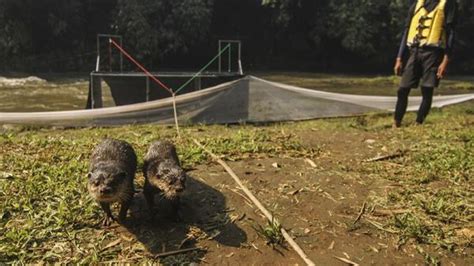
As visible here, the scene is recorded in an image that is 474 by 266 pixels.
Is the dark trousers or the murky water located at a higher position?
the dark trousers

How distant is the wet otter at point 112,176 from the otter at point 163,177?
5.0 inches

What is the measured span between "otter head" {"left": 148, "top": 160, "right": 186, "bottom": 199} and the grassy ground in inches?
10.9

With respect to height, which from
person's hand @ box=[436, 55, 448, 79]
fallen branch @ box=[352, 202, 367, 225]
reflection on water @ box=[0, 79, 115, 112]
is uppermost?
person's hand @ box=[436, 55, 448, 79]

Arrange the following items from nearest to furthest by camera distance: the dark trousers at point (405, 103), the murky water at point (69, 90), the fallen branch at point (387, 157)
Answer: the fallen branch at point (387, 157) → the dark trousers at point (405, 103) → the murky water at point (69, 90)

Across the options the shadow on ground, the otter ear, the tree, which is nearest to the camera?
the otter ear

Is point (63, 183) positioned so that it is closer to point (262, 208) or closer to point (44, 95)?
point (262, 208)

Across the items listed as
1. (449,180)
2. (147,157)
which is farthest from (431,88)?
(147,157)

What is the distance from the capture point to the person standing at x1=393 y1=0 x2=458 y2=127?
5.90 m

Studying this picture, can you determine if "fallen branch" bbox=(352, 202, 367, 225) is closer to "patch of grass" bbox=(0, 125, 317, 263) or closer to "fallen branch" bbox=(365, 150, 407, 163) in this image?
"fallen branch" bbox=(365, 150, 407, 163)

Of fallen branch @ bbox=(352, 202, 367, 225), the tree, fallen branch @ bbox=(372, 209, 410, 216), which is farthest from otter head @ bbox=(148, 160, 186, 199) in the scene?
the tree

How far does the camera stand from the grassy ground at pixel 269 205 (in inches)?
118

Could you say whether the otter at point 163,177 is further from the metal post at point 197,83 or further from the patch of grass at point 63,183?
the metal post at point 197,83

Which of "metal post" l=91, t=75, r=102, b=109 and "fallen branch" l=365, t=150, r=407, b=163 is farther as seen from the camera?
"metal post" l=91, t=75, r=102, b=109

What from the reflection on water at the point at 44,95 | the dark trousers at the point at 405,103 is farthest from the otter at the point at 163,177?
the reflection on water at the point at 44,95
